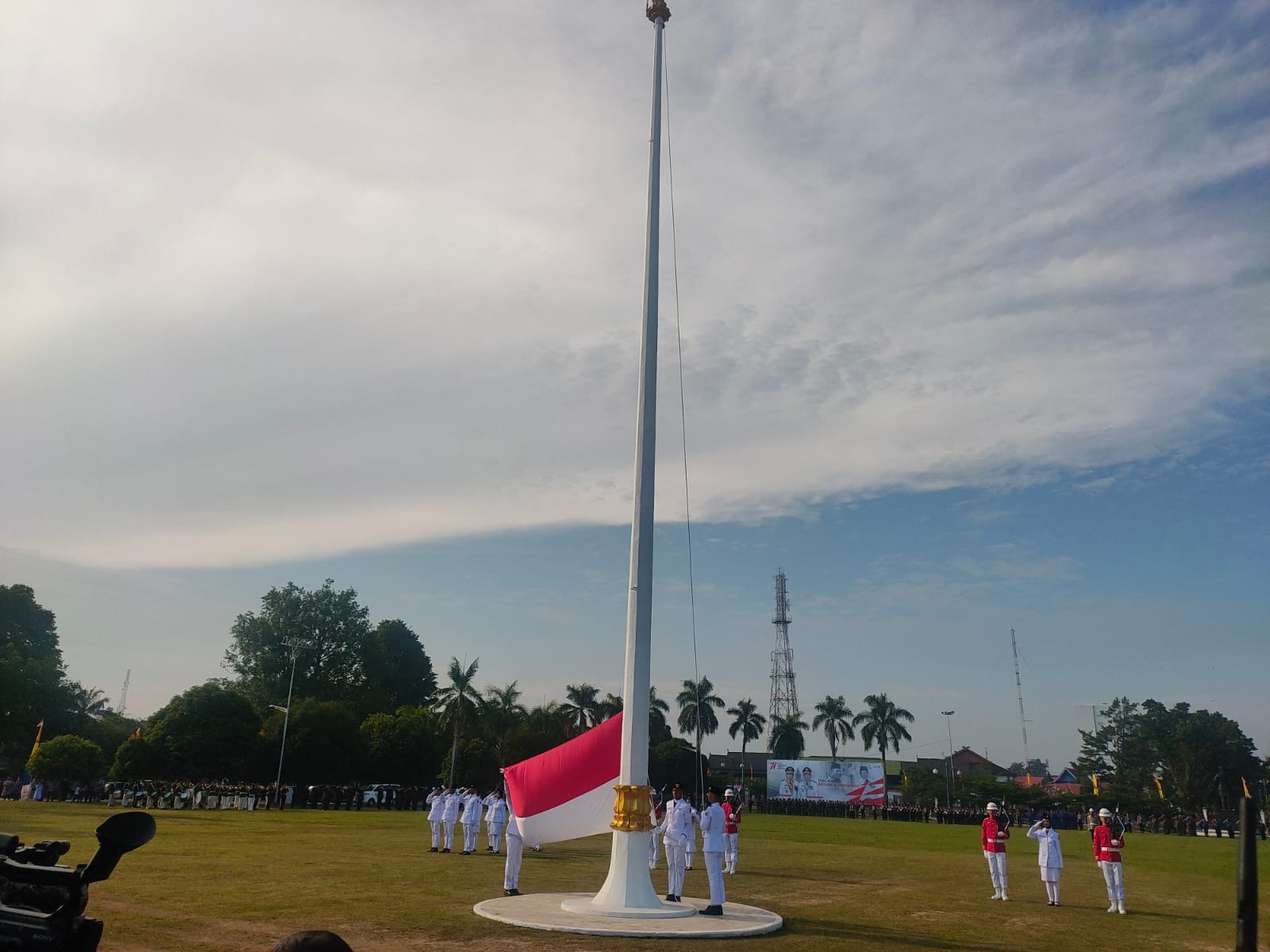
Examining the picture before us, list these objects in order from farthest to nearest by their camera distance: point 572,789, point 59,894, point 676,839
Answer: point 676,839
point 572,789
point 59,894

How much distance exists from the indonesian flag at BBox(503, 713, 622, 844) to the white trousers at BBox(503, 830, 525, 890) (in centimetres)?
26

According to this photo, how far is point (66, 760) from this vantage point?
47.4m

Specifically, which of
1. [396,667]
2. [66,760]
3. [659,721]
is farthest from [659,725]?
[66,760]

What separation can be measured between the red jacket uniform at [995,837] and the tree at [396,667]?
6033 centimetres

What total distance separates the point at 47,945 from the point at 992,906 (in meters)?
18.6

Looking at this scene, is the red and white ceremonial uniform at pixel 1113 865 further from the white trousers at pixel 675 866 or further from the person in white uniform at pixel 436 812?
the person in white uniform at pixel 436 812

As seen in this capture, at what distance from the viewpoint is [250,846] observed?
23.8 m

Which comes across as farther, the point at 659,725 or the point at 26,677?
the point at 659,725

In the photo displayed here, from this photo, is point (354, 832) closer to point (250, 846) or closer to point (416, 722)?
point (250, 846)

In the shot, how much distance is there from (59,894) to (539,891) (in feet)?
51.0

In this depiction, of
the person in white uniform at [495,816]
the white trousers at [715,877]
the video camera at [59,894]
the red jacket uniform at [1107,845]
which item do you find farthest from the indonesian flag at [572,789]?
the video camera at [59,894]

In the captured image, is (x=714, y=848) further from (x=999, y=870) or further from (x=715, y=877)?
(x=999, y=870)

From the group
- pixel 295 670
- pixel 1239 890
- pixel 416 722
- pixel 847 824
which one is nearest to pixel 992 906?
pixel 1239 890

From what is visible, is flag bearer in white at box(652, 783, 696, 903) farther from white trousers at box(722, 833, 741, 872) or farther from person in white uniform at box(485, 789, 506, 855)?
person in white uniform at box(485, 789, 506, 855)
